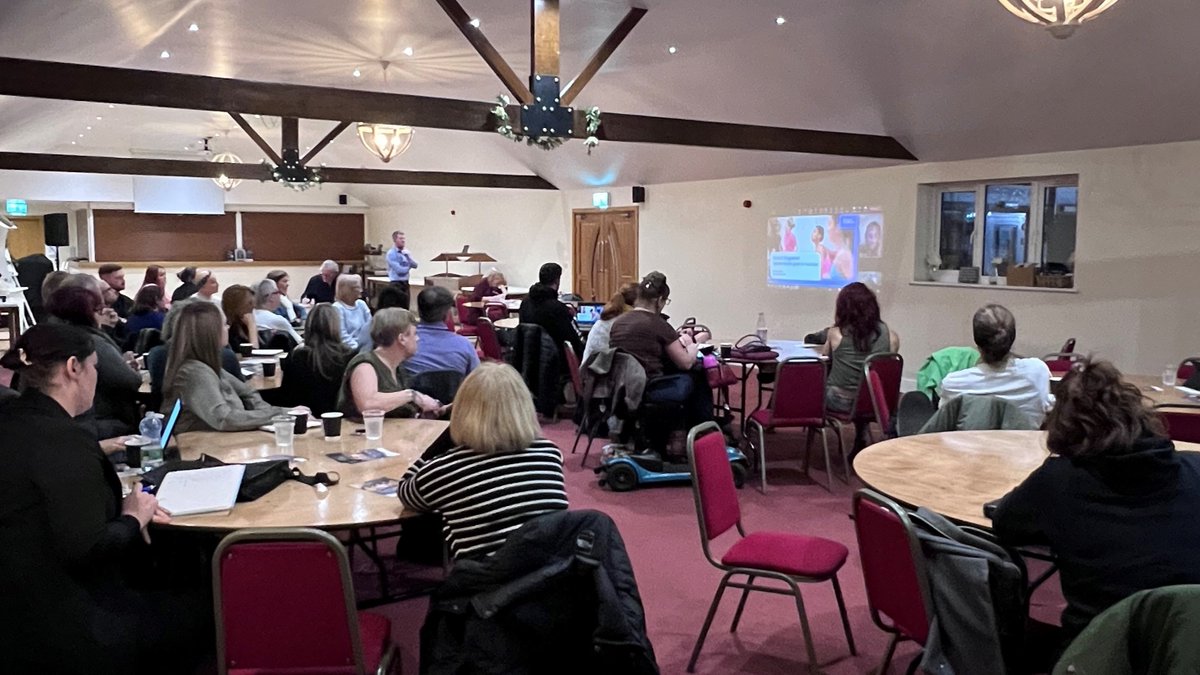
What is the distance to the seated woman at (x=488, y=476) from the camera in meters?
2.33

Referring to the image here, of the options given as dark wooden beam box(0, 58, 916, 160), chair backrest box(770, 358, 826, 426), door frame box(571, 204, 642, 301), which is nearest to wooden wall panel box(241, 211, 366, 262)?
door frame box(571, 204, 642, 301)

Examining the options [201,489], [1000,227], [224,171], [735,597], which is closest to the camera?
[201,489]

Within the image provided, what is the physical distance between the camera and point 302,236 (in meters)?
18.0

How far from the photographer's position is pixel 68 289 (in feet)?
13.3

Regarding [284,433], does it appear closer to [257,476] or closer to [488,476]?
[257,476]

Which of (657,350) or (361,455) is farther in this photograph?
(657,350)

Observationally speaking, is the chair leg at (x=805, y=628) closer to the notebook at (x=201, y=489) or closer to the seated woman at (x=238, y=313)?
the notebook at (x=201, y=489)

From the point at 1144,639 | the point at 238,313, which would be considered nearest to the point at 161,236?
the point at 238,313

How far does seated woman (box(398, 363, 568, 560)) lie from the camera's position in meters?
2.33

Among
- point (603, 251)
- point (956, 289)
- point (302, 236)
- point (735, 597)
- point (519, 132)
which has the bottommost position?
point (735, 597)

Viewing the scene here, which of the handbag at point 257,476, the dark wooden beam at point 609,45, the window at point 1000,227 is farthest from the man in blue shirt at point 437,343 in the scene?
the window at point 1000,227

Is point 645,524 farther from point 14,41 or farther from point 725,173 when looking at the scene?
point 725,173

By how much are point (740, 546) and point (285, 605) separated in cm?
156

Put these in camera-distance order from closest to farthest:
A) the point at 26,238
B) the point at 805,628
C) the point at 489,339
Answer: the point at 805,628, the point at 489,339, the point at 26,238
